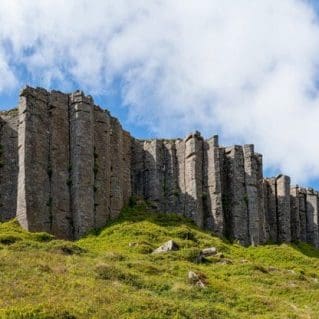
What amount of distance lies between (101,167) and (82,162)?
100 inches

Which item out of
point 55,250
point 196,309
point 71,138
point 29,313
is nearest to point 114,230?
point 71,138

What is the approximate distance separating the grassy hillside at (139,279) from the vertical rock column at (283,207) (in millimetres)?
15836

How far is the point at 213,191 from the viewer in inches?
2832

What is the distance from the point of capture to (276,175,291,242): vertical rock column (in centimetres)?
8025

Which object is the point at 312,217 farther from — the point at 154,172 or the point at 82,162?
the point at 82,162

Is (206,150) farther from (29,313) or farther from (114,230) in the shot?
(29,313)

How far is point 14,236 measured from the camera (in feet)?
171

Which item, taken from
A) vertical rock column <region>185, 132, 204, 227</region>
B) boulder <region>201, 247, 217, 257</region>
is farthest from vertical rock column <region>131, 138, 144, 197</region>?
boulder <region>201, 247, 217, 257</region>

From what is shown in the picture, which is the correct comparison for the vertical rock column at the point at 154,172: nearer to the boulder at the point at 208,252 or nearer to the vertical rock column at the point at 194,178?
the vertical rock column at the point at 194,178

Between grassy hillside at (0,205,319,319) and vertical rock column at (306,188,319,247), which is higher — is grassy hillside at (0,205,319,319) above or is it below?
below

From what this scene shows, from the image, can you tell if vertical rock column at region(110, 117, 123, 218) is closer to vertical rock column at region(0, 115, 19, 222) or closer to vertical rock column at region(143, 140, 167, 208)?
vertical rock column at region(143, 140, 167, 208)

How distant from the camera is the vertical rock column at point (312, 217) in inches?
3376

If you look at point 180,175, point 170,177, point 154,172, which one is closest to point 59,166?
point 154,172

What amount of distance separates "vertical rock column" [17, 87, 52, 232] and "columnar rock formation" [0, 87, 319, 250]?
8 cm
